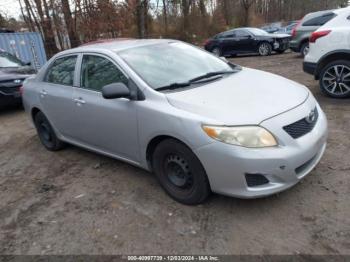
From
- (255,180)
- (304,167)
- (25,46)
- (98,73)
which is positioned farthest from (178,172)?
(25,46)

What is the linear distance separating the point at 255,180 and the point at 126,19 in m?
15.0

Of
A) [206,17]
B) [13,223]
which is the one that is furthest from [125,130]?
[206,17]

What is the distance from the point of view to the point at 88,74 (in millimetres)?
4133

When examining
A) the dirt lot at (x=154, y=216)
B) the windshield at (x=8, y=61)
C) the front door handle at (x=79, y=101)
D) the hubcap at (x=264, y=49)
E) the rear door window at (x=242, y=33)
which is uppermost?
the front door handle at (x=79, y=101)

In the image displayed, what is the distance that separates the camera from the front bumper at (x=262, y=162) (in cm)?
277

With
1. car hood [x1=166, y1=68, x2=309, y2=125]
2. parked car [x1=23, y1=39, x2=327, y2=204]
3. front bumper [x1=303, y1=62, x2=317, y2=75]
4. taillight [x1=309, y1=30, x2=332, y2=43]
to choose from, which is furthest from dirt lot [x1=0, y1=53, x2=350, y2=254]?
taillight [x1=309, y1=30, x2=332, y2=43]

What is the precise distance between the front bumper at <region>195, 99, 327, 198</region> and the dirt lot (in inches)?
12.7

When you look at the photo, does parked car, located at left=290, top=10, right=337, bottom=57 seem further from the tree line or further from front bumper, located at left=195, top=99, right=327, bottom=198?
front bumper, located at left=195, top=99, right=327, bottom=198

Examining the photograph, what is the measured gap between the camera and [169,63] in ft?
12.6

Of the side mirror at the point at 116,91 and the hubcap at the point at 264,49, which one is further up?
the side mirror at the point at 116,91

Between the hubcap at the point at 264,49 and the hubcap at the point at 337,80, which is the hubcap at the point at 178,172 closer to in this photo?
the hubcap at the point at 337,80

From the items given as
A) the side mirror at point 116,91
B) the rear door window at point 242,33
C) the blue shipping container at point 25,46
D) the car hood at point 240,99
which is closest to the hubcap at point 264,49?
the rear door window at point 242,33

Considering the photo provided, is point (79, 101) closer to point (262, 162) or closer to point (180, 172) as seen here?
point (180, 172)

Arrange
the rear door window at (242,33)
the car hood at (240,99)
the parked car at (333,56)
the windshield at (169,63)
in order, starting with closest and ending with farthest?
the car hood at (240,99) < the windshield at (169,63) < the parked car at (333,56) < the rear door window at (242,33)
